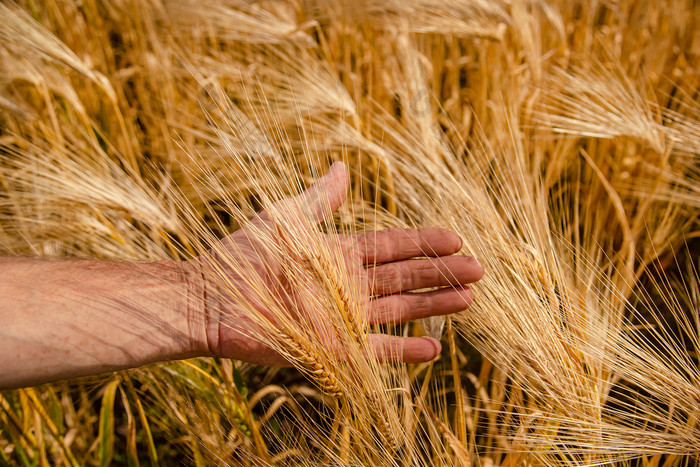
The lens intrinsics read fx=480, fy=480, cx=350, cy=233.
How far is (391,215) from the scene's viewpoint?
3.46 ft

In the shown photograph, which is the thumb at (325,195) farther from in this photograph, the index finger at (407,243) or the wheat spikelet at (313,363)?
the wheat spikelet at (313,363)

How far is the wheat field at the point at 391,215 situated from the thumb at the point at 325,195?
1.9 inches

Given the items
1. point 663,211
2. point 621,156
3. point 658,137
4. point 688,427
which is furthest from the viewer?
point 621,156

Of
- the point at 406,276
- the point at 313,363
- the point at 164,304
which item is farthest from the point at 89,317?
the point at 406,276

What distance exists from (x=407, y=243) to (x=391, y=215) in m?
0.08

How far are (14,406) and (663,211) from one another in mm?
1739

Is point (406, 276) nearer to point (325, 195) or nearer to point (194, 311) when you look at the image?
point (325, 195)

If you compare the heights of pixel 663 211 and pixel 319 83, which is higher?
pixel 319 83

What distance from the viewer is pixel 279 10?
181 cm

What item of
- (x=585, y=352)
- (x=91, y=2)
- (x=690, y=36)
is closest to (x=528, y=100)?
(x=585, y=352)

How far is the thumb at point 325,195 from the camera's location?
0.85 metres

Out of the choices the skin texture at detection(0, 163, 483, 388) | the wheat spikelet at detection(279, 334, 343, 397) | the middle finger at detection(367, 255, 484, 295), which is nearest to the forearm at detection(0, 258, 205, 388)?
the skin texture at detection(0, 163, 483, 388)

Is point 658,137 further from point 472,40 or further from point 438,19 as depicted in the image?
point 472,40

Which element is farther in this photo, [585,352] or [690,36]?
[690,36]
